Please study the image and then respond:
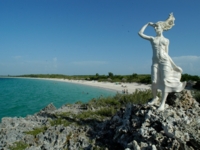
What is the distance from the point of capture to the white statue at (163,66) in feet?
19.9

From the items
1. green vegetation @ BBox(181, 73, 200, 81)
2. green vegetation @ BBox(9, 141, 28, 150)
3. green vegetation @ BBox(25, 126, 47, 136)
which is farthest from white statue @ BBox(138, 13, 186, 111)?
green vegetation @ BBox(181, 73, 200, 81)

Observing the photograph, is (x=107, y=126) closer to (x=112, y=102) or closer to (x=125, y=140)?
(x=125, y=140)

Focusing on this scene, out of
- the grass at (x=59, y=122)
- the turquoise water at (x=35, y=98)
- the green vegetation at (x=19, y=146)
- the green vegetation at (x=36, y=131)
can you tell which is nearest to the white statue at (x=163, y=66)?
the grass at (x=59, y=122)

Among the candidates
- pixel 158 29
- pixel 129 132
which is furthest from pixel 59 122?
pixel 158 29

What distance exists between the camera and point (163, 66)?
6.11 meters

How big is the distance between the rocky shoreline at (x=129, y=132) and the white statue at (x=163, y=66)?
0.60 meters

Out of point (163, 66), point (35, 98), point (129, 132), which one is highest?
point (163, 66)

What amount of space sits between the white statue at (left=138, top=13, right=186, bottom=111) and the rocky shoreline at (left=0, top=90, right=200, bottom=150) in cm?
60

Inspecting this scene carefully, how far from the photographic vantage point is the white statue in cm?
606

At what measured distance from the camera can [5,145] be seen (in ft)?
18.5

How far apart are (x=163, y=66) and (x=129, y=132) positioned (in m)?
2.26

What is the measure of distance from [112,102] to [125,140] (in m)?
6.27

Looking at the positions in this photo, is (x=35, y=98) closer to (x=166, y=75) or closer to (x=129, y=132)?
(x=129, y=132)

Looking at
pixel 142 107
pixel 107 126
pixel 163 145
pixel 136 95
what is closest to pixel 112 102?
pixel 136 95
